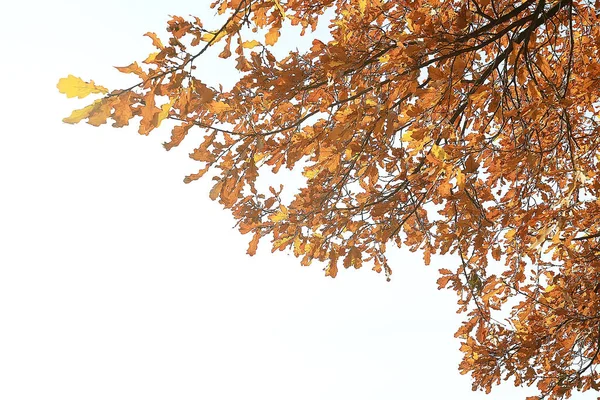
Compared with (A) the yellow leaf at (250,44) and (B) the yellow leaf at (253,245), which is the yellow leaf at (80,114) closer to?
(A) the yellow leaf at (250,44)

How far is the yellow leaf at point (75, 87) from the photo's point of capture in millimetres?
2059

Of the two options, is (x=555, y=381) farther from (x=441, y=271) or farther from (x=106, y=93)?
(x=106, y=93)

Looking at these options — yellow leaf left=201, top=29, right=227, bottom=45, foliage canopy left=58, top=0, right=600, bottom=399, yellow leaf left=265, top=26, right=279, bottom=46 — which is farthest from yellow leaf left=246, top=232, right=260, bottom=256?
yellow leaf left=201, top=29, right=227, bottom=45

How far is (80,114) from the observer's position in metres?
2.11

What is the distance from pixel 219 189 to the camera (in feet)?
9.25

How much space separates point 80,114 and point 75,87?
0.37 feet

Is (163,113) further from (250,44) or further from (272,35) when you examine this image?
(272,35)

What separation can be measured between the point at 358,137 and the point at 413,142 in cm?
46

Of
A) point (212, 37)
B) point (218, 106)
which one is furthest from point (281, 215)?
point (212, 37)

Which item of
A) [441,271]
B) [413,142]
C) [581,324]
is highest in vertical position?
[413,142]

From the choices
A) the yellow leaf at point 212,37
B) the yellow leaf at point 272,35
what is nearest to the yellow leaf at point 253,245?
the yellow leaf at point 272,35

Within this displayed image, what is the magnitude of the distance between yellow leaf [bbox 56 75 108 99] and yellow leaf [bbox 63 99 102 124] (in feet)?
0.17

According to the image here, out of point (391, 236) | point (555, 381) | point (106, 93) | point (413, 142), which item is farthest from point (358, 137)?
point (555, 381)

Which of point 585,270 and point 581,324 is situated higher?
point 585,270
